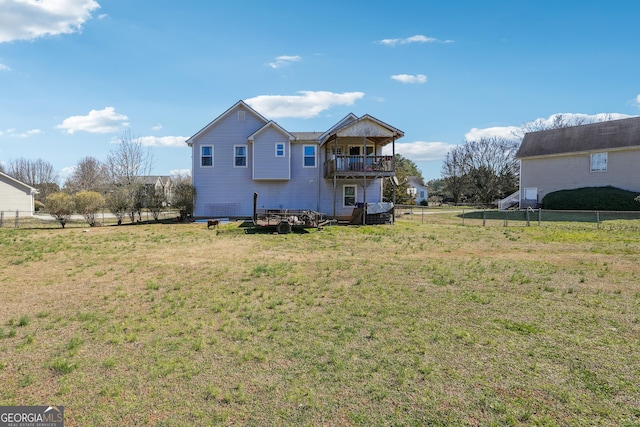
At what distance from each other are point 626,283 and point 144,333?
9.09 meters

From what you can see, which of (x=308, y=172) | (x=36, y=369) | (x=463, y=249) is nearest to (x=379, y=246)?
(x=463, y=249)

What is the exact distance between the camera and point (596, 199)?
2697 cm

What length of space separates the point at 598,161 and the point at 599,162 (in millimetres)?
113

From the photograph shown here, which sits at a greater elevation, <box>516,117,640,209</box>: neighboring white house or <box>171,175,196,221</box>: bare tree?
<box>516,117,640,209</box>: neighboring white house

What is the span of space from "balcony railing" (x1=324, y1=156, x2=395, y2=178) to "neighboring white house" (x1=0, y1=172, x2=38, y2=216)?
2954cm

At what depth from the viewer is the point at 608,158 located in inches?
1128

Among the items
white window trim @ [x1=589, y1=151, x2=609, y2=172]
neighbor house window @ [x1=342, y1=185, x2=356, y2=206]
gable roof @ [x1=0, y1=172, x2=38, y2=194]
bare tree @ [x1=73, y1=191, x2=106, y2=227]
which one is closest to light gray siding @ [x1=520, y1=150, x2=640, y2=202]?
white window trim @ [x1=589, y1=151, x2=609, y2=172]

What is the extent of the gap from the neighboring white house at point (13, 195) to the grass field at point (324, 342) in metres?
31.7

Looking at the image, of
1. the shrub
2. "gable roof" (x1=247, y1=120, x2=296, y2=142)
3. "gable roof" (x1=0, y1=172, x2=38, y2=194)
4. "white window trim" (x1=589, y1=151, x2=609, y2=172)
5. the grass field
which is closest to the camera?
the grass field

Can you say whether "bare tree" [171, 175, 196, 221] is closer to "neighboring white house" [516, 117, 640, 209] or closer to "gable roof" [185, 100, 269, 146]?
"gable roof" [185, 100, 269, 146]

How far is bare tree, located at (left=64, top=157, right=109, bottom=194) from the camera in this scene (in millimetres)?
47406

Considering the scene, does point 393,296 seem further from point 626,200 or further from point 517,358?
point 626,200

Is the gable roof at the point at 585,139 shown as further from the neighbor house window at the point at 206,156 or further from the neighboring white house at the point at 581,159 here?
the neighbor house window at the point at 206,156

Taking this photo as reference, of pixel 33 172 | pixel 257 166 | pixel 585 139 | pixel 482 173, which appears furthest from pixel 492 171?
pixel 33 172
